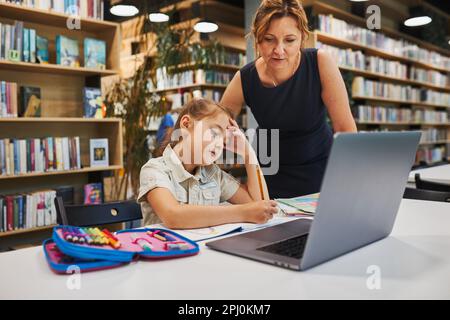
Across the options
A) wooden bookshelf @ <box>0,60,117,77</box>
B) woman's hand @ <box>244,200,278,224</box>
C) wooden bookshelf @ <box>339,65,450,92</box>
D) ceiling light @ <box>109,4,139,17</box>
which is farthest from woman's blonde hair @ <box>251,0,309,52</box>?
wooden bookshelf @ <box>339,65,450,92</box>

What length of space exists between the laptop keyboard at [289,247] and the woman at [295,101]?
2.59 ft

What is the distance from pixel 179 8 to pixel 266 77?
4.63 metres

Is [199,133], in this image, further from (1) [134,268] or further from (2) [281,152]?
(1) [134,268]

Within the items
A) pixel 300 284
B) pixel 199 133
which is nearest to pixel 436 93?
pixel 199 133

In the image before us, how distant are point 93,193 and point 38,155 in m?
0.55

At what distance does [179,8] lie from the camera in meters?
5.88

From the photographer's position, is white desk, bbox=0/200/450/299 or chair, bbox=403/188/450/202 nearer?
white desk, bbox=0/200/450/299

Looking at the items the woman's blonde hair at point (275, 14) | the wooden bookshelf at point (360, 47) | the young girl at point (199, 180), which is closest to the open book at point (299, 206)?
the young girl at point (199, 180)

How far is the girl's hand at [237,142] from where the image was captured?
1.44m

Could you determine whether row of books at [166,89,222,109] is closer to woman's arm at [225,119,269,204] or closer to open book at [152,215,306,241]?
woman's arm at [225,119,269,204]

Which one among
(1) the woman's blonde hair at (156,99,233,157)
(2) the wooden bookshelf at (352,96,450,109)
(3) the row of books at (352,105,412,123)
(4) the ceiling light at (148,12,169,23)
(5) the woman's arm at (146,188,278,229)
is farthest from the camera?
(2) the wooden bookshelf at (352,96,450,109)

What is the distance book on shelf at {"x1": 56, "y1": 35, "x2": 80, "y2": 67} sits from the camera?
307 cm

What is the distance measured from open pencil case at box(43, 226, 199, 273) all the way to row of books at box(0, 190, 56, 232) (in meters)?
2.25
